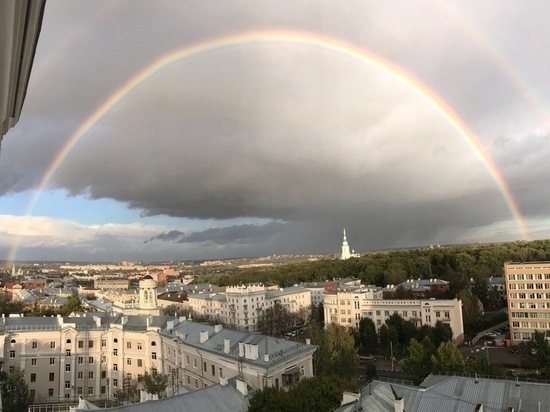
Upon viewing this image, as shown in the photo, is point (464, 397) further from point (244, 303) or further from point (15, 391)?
point (244, 303)

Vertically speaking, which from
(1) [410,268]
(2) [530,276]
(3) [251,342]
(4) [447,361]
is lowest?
(4) [447,361]

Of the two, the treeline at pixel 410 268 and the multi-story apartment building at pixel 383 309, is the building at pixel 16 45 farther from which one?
the treeline at pixel 410 268

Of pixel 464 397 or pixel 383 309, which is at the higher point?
pixel 464 397

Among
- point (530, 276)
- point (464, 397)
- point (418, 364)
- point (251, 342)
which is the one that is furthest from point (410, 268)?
point (464, 397)

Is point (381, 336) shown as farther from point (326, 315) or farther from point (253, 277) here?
point (253, 277)

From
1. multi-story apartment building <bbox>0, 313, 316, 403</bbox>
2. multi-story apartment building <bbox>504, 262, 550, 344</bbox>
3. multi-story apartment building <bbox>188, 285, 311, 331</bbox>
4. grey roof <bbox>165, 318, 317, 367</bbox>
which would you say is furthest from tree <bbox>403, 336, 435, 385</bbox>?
multi-story apartment building <bbox>188, 285, 311, 331</bbox>

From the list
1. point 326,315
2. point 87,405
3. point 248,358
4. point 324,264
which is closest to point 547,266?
point 326,315
